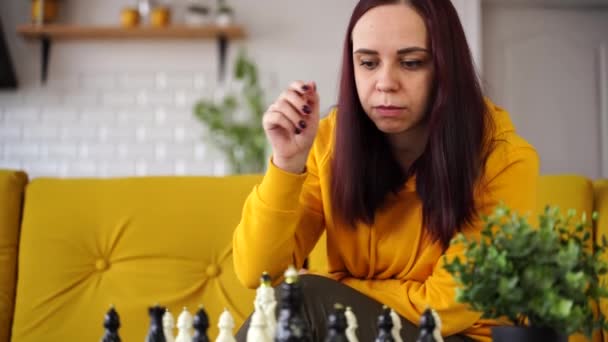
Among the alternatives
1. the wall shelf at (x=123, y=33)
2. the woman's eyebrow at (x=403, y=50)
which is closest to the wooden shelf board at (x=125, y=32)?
the wall shelf at (x=123, y=33)

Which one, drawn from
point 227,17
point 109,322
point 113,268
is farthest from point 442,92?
point 227,17

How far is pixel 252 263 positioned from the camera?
1.45 meters

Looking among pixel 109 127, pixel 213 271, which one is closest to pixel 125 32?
pixel 109 127

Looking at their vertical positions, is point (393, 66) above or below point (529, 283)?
above

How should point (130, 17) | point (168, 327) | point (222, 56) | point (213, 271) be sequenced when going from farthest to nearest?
1. point (222, 56)
2. point (130, 17)
3. point (213, 271)
4. point (168, 327)


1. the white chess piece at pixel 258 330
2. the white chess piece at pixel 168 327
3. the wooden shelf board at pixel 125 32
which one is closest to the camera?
the white chess piece at pixel 258 330

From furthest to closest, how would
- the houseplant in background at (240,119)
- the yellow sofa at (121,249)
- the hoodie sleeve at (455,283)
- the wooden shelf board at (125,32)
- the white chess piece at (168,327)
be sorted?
the wooden shelf board at (125,32) → the houseplant in background at (240,119) → the yellow sofa at (121,249) → the hoodie sleeve at (455,283) → the white chess piece at (168,327)

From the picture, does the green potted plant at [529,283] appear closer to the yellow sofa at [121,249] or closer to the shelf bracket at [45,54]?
the yellow sofa at [121,249]

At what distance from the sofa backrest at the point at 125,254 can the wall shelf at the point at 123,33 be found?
2.44 m

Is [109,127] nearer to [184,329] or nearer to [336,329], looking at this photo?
[184,329]

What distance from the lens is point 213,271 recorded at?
1.85 meters

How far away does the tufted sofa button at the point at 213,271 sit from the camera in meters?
1.85

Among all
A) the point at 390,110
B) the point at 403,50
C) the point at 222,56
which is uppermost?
the point at 222,56

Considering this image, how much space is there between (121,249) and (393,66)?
33.5 inches
